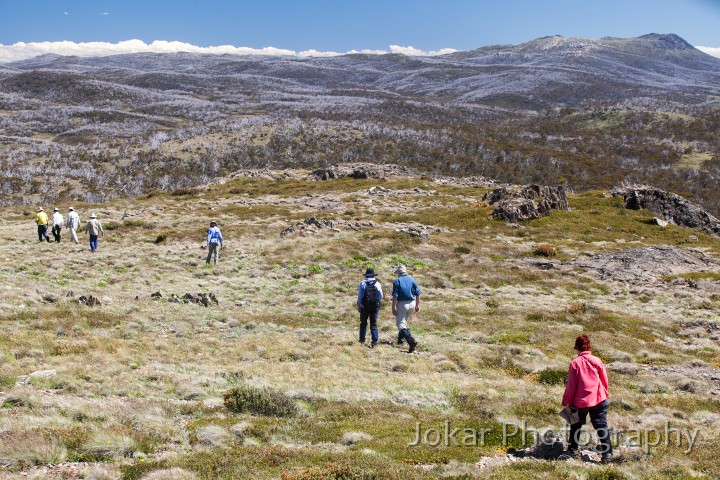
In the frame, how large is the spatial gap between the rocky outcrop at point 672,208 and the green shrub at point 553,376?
36.2 meters

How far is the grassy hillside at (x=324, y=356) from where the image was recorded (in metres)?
7.46

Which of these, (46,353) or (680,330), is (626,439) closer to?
(680,330)

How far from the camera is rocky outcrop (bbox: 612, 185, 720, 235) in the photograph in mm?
→ 41281

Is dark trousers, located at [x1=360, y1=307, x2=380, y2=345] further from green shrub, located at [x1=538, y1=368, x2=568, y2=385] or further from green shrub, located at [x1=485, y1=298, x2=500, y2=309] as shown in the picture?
green shrub, located at [x1=485, y1=298, x2=500, y2=309]

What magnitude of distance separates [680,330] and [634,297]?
487 cm

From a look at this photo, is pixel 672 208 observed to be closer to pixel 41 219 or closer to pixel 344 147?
pixel 41 219

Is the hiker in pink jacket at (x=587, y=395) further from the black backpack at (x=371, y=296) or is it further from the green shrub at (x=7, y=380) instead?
the green shrub at (x=7, y=380)

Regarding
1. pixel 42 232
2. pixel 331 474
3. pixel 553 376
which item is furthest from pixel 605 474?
pixel 42 232

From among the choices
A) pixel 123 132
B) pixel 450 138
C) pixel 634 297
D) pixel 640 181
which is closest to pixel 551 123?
pixel 450 138

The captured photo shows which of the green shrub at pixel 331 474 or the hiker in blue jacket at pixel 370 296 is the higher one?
the hiker in blue jacket at pixel 370 296

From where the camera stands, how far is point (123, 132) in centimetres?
11694

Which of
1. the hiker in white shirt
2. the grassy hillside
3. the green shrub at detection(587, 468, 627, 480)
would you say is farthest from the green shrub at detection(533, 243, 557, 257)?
the hiker in white shirt

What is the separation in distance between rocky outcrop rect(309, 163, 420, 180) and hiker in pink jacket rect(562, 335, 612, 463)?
54.5 meters

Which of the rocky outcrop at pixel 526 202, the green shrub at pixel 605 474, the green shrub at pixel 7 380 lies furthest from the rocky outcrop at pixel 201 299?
the rocky outcrop at pixel 526 202
